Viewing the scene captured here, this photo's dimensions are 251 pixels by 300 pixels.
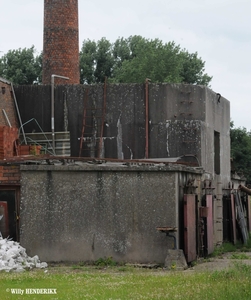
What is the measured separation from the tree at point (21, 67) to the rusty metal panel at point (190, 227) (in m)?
31.5

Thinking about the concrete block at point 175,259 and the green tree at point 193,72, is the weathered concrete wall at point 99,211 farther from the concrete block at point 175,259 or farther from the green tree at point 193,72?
the green tree at point 193,72

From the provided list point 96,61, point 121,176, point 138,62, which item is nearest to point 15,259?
point 121,176

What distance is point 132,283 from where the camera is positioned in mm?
13328

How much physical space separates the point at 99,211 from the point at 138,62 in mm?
32299

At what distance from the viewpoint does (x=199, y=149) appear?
2269cm

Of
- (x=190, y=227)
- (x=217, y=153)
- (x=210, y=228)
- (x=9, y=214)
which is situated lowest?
(x=210, y=228)

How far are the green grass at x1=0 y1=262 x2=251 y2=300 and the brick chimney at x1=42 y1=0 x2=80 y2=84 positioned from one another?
593 inches

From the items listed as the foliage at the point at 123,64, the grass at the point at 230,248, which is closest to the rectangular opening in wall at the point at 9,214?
the grass at the point at 230,248

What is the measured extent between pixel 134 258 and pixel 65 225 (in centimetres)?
180

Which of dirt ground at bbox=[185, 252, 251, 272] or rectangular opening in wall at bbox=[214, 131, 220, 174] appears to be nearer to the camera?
dirt ground at bbox=[185, 252, 251, 272]

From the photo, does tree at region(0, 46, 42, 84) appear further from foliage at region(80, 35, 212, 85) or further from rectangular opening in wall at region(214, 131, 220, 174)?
rectangular opening in wall at region(214, 131, 220, 174)

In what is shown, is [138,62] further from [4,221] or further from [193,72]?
[4,221]

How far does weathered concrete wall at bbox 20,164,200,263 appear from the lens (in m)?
17.4

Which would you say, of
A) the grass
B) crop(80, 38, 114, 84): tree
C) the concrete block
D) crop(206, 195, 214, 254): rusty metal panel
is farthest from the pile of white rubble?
crop(80, 38, 114, 84): tree
